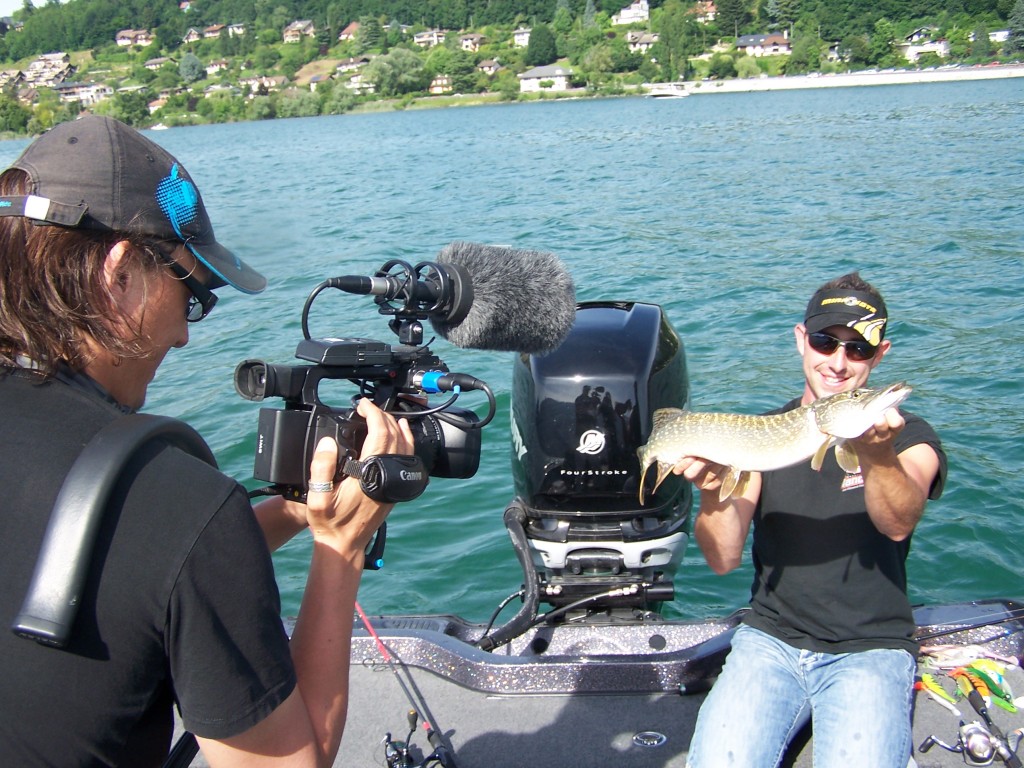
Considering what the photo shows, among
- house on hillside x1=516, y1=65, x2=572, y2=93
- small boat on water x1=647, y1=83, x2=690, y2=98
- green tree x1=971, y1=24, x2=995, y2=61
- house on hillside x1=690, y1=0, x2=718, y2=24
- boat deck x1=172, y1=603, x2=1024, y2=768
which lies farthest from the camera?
house on hillside x1=690, y1=0, x2=718, y2=24

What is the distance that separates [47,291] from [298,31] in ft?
489

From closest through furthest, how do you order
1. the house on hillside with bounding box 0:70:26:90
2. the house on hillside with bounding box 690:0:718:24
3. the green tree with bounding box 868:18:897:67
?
1. the house on hillside with bounding box 0:70:26:90
2. the green tree with bounding box 868:18:897:67
3. the house on hillside with bounding box 690:0:718:24

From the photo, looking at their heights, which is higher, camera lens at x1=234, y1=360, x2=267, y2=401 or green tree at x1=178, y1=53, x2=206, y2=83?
green tree at x1=178, y1=53, x2=206, y2=83

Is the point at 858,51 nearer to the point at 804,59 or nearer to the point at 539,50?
the point at 804,59

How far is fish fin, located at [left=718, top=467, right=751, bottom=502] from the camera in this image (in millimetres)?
3035

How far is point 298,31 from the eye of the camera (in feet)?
451

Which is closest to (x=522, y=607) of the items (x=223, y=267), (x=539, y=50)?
(x=223, y=267)

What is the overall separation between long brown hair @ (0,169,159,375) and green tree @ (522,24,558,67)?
115m

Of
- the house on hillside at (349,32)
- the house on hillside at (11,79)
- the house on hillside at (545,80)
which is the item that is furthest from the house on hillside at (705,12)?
the house on hillside at (11,79)

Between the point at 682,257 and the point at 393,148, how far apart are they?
26284 mm

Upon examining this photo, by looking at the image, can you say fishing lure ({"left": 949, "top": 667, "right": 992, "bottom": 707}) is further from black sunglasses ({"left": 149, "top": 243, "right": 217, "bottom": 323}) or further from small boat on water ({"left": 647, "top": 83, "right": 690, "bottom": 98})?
small boat on water ({"left": 647, "top": 83, "right": 690, "bottom": 98})

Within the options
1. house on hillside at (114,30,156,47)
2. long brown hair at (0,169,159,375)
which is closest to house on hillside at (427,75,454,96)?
house on hillside at (114,30,156,47)

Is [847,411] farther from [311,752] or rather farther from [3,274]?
[3,274]

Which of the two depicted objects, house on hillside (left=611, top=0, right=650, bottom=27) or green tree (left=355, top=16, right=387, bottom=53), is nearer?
green tree (left=355, top=16, right=387, bottom=53)
